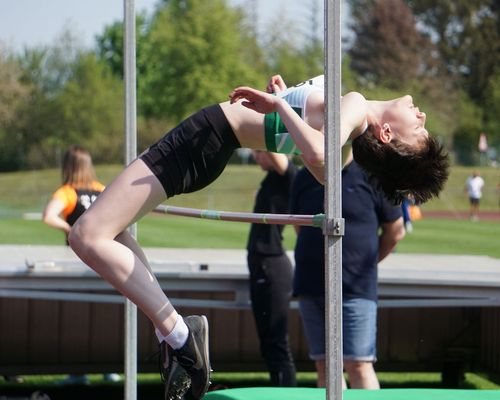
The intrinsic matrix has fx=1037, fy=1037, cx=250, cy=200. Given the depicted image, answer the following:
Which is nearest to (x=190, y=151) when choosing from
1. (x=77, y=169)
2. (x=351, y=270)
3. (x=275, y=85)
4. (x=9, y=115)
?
(x=275, y=85)

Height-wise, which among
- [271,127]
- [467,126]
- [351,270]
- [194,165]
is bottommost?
[351,270]

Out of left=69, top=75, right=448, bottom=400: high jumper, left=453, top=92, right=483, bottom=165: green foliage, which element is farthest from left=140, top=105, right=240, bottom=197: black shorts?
left=453, top=92, right=483, bottom=165: green foliage

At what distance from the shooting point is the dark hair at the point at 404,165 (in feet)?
11.7

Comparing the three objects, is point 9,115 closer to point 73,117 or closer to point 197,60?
point 73,117

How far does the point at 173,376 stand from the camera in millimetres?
3408

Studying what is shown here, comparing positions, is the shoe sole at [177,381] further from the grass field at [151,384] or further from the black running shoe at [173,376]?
the grass field at [151,384]

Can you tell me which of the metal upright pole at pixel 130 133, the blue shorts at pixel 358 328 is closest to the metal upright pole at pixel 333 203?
the metal upright pole at pixel 130 133

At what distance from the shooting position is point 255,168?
1503 inches

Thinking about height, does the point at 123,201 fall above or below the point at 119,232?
above

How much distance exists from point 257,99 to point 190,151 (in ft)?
1.20

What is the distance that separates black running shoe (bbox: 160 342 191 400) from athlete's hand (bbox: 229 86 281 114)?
2.82 feet

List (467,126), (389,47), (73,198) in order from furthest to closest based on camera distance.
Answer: (389,47) < (467,126) < (73,198)

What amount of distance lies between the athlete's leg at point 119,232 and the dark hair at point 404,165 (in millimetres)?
732

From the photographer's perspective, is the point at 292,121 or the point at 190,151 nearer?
the point at 292,121
